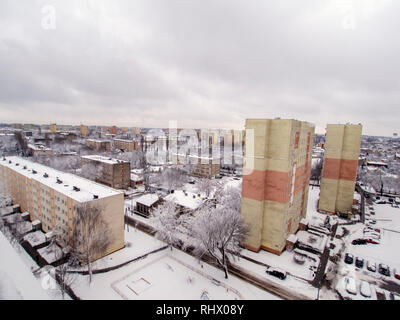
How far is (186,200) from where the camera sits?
31016 mm

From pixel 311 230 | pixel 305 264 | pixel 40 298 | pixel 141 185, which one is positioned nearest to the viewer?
A: pixel 40 298

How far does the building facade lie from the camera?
66.6 feet

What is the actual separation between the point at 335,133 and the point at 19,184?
4928 cm

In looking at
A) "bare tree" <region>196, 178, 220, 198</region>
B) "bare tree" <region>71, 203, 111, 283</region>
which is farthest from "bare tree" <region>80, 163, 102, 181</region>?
"bare tree" <region>71, 203, 111, 283</region>

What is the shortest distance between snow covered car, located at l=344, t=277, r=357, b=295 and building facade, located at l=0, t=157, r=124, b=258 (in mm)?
22541

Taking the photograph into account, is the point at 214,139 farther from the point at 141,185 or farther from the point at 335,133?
the point at 335,133

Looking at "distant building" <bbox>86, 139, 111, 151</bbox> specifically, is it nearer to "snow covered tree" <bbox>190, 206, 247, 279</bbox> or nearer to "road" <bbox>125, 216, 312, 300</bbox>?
"snow covered tree" <bbox>190, 206, 247, 279</bbox>

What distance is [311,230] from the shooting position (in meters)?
28.5

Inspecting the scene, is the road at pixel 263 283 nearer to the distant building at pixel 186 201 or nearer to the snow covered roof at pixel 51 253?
the distant building at pixel 186 201

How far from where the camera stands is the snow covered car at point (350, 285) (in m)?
17.4

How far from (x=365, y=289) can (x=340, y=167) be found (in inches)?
804

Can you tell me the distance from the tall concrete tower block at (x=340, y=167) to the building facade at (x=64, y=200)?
32.6 meters

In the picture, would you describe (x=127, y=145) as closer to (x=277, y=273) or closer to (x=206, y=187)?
(x=206, y=187)

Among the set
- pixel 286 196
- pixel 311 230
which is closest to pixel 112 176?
pixel 286 196
